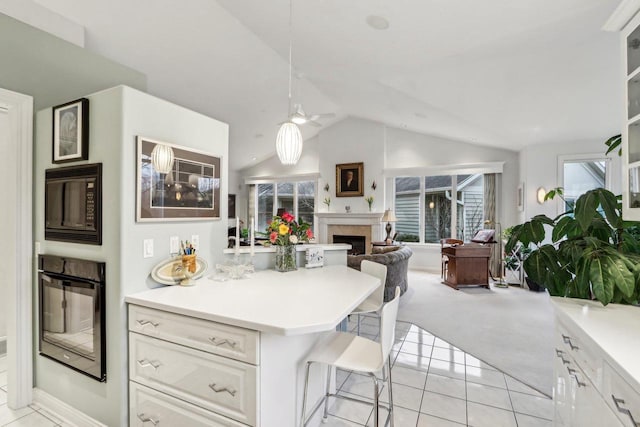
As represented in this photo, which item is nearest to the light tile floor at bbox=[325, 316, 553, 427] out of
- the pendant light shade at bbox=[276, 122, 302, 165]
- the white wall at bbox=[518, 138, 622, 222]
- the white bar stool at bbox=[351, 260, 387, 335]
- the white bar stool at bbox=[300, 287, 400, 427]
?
the white bar stool at bbox=[300, 287, 400, 427]

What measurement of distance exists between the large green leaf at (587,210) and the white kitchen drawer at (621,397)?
31.8 inches

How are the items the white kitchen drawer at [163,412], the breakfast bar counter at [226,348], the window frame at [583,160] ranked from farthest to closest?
1. the window frame at [583,160]
2. the white kitchen drawer at [163,412]
3. the breakfast bar counter at [226,348]

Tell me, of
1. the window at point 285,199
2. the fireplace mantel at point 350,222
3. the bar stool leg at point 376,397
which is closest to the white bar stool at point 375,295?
the bar stool leg at point 376,397

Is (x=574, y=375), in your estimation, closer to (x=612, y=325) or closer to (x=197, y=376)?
(x=612, y=325)

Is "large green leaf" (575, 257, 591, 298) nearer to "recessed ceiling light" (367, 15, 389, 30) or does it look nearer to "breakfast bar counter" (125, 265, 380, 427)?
"breakfast bar counter" (125, 265, 380, 427)

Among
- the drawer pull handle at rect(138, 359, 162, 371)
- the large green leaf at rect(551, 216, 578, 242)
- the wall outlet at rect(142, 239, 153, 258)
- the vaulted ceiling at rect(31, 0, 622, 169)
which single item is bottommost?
the drawer pull handle at rect(138, 359, 162, 371)

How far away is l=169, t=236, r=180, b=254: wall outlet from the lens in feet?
6.77

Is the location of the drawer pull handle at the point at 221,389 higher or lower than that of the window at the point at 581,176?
lower

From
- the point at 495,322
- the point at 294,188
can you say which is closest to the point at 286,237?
the point at 495,322

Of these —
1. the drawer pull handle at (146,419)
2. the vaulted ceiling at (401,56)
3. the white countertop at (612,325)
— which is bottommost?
the drawer pull handle at (146,419)

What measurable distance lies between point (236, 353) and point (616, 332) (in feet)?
5.26

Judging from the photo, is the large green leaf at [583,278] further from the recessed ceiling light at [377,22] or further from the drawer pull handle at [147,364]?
the recessed ceiling light at [377,22]

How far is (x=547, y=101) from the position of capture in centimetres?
384

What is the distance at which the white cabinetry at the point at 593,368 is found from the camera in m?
0.98
